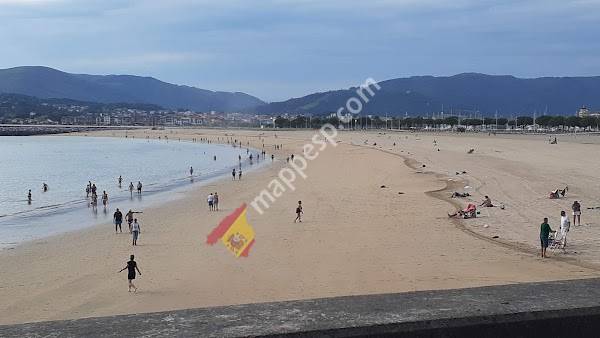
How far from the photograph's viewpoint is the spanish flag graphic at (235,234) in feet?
48.3

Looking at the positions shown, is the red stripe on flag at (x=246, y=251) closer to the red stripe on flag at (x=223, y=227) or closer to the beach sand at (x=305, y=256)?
the beach sand at (x=305, y=256)

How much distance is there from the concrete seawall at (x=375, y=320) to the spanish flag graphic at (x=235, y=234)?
447 inches

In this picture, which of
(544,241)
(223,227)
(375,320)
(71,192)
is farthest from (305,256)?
(71,192)

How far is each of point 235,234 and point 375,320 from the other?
15.2 metres

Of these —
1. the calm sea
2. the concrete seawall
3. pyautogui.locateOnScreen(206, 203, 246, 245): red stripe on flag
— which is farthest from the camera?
the calm sea

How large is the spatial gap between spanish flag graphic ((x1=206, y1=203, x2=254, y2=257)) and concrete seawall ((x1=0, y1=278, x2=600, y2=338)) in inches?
447

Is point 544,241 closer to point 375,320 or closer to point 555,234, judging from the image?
point 555,234

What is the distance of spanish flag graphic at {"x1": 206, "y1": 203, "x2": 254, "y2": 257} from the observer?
48.3 ft

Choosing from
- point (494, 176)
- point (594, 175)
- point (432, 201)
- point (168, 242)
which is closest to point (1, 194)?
point (168, 242)

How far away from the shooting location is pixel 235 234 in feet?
56.3

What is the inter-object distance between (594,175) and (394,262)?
901 inches

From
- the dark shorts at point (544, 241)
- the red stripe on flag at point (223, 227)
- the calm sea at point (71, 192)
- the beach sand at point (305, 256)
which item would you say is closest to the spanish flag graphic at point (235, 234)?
the red stripe on flag at point (223, 227)

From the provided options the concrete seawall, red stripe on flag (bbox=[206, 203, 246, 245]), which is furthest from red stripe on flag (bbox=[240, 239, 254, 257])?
the concrete seawall

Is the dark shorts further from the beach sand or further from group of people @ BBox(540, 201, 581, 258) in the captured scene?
the beach sand
